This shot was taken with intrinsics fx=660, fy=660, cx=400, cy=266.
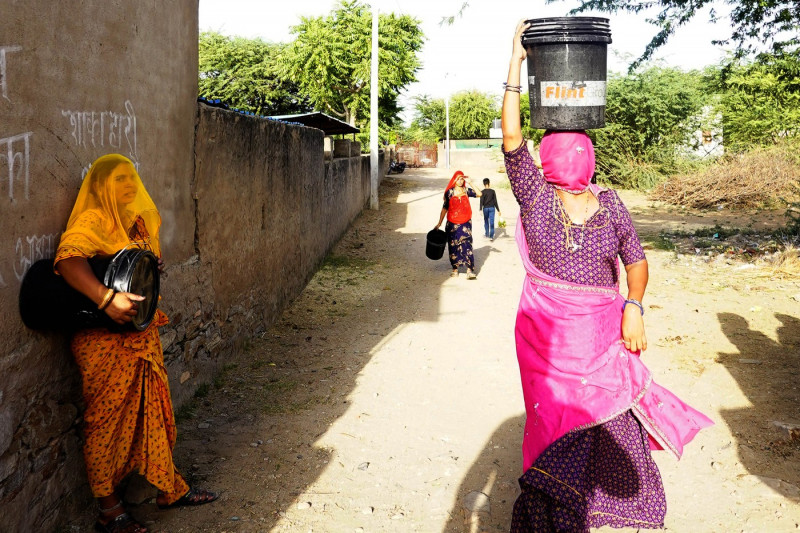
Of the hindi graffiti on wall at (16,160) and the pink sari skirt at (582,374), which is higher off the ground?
the hindi graffiti on wall at (16,160)

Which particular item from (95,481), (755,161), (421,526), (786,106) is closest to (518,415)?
(421,526)

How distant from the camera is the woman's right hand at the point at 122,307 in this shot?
8.55 feet

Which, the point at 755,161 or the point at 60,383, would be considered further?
the point at 755,161

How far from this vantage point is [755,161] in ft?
56.4

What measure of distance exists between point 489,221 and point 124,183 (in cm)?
1086

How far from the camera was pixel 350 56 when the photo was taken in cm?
2598

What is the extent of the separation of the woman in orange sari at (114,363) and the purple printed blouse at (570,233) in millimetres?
1638

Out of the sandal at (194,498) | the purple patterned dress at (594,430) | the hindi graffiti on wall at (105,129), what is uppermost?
the hindi graffiti on wall at (105,129)

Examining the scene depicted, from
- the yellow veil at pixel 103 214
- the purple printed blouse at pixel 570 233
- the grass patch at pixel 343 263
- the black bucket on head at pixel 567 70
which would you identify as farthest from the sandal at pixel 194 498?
the grass patch at pixel 343 263

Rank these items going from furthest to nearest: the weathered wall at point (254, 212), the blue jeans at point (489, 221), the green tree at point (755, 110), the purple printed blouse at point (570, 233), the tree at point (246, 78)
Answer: the tree at point (246, 78) < the green tree at point (755, 110) < the blue jeans at point (489, 221) < the weathered wall at point (254, 212) < the purple printed blouse at point (570, 233)

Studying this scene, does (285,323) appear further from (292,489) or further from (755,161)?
(755,161)

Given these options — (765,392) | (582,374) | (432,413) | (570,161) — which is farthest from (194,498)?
(765,392)

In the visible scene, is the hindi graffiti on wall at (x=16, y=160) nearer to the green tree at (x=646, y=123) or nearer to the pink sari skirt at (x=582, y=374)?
the pink sari skirt at (x=582, y=374)

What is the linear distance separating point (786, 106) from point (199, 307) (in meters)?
22.5
